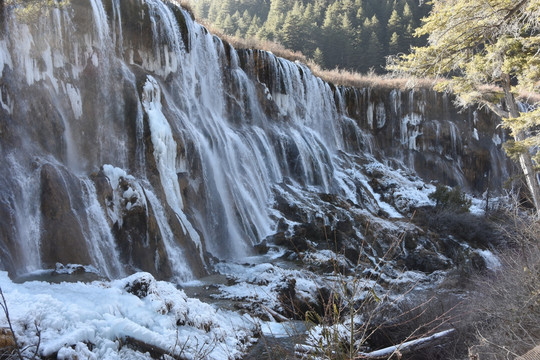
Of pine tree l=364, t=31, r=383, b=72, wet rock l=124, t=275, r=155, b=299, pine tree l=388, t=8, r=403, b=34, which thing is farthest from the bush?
pine tree l=388, t=8, r=403, b=34

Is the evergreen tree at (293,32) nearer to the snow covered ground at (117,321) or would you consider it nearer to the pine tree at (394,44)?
the pine tree at (394,44)

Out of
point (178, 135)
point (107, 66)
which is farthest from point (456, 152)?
point (107, 66)

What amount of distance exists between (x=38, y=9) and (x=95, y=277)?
23.3ft

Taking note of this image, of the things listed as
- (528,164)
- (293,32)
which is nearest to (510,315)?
(528,164)

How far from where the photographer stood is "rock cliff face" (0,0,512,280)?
28.6ft

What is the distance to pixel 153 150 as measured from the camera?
11828 mm

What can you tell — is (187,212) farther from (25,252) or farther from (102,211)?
(25,252)

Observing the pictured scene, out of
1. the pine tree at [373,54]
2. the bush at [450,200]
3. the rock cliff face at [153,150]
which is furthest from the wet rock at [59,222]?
the pine tree at [373,54]

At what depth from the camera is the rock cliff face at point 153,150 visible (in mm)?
8711

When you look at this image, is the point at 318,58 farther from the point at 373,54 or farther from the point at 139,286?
the point at 139,286

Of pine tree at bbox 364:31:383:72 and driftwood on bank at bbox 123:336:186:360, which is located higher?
pine tree at bbox 364:31:383:72

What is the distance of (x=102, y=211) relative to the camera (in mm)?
9266

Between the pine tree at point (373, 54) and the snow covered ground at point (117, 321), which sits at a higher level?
the pine tree at point (373, 54)

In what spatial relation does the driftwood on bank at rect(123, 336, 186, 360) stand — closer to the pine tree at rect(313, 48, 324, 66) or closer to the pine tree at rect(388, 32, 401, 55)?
the pine tree at rect(313, 48, 324, 66)
